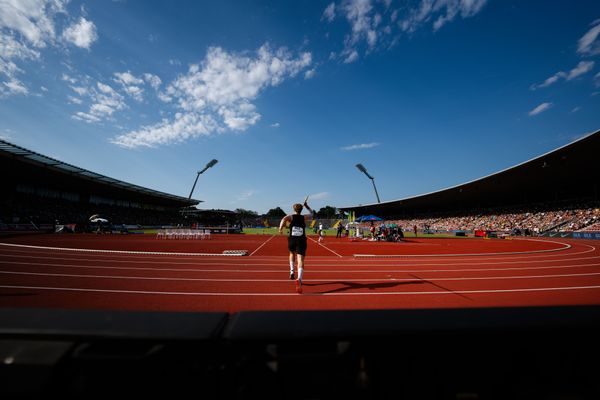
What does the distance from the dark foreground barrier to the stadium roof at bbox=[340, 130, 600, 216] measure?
1409 inches

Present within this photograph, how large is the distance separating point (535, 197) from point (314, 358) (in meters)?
63.0

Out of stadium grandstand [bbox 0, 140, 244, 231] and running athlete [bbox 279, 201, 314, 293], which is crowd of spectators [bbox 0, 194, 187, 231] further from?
running athlete [bbox 279, 201, 314, 293]

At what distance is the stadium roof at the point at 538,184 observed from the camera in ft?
95.5

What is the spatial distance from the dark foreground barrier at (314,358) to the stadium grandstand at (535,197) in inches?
1426

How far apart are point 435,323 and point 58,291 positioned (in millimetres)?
8560

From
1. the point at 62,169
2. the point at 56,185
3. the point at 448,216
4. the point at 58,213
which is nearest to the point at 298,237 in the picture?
the point at 62,169

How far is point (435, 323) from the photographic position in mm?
1838

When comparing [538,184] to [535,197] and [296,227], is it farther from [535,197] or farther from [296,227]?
[296,227]

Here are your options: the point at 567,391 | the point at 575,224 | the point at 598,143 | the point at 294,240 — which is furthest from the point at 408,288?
the point at 575,224

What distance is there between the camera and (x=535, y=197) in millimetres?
46312

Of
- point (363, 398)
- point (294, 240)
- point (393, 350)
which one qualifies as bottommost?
point (363, 398)

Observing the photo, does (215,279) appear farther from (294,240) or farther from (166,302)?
(294,240)

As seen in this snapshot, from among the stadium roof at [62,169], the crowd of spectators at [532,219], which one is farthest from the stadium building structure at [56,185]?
the crowd of spectators at [532,219]

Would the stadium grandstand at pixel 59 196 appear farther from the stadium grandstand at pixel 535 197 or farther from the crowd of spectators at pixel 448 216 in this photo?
the stadium grandstand at pixel 535 197
